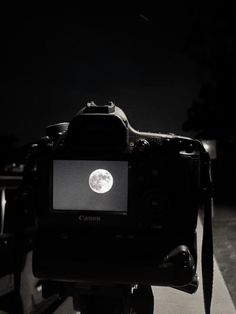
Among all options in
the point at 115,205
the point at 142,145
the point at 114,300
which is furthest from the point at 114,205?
the point at 114,300

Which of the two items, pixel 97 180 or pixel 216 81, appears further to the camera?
pixel 216 81

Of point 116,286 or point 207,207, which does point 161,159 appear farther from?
point 116,286

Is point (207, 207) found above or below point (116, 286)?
above

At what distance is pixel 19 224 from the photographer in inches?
78.5

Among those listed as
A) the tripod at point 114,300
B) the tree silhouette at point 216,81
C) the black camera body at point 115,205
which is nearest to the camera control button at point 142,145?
the black camera body at point 115,205

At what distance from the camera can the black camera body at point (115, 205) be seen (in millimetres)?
1823

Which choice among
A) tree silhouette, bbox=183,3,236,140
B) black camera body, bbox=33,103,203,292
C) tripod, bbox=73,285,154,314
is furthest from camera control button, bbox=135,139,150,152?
tree silhouette, bbox=183,3,236,140

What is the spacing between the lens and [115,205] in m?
1.86

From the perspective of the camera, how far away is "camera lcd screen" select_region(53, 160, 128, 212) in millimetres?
1843

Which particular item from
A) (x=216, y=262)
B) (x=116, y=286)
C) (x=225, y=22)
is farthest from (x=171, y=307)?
(x=225, y=22)

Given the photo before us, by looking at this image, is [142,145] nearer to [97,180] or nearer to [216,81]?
[97,180]

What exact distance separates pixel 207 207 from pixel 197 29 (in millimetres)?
30201

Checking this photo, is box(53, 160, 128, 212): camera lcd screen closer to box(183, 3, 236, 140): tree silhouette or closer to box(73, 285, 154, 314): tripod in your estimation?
box(73, 285, 154, 314): tripod

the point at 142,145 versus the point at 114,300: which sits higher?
the point at 142,145
